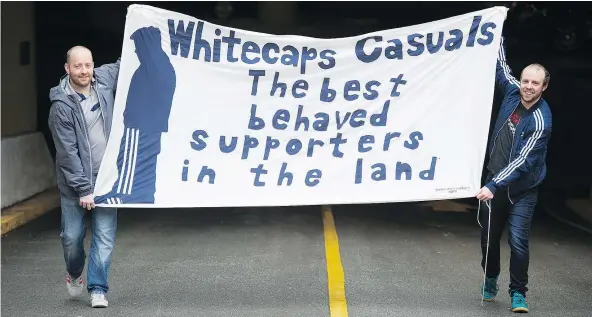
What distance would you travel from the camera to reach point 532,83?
7.14 metres

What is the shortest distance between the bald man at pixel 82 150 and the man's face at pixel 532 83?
290 cm

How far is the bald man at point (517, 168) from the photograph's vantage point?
282 inches

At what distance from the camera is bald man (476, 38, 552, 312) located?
7156 mm

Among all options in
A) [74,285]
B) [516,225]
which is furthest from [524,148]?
[74,285]

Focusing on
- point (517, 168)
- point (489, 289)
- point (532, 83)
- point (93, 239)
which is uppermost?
point (532, 83)

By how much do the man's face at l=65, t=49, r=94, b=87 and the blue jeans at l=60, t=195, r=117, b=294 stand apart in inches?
33.3

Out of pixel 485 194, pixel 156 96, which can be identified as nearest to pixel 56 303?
pixel 156 96

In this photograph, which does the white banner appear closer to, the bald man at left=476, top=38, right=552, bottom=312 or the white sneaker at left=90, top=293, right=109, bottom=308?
the bald man at left=476, top=38, right=552, bottom=312

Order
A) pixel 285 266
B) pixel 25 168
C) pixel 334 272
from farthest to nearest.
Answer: pixel 25 168 → pixel 285 266 → pixel 334 272

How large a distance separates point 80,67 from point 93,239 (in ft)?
4.01

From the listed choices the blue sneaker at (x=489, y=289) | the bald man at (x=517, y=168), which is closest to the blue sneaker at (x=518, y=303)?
the bald man at (x=517, y=168)

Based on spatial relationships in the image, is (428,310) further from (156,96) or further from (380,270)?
(156,96)

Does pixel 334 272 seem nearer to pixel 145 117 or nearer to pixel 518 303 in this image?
pixel 518 303

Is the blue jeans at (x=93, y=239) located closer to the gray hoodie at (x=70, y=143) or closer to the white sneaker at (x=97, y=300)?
the white sneaker at (x=97, y=300)
